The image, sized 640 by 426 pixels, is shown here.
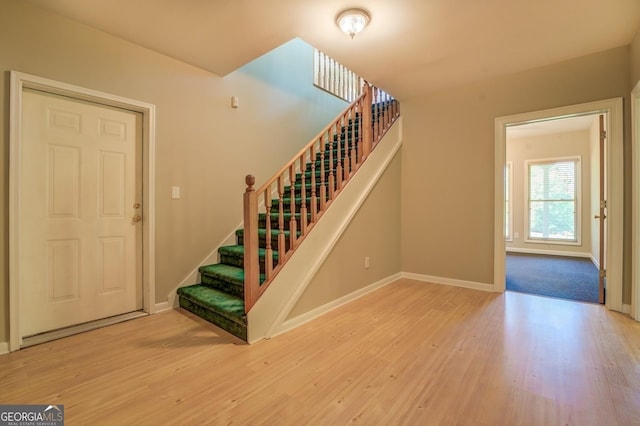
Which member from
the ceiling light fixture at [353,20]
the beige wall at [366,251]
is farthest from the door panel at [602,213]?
the ceiling light fixture at [353,20]

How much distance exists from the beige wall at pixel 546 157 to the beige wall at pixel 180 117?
5277 millimetres

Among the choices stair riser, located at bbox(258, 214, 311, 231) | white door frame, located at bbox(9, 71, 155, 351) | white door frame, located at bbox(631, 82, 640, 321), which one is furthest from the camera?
stair riser, located at bbox(258, 214, 311, 231)

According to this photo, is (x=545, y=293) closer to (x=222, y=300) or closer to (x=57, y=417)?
(x=222, y=300)

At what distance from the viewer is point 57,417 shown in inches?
55.6

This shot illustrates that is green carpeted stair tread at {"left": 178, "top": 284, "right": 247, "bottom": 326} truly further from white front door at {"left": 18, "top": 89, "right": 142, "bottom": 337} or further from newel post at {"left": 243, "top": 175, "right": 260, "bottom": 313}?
white front door at {"left": 18, "top": 89, "right": 142, "bottom": 337}

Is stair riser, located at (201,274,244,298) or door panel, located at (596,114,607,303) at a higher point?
door panel, located at (596,114,607,303)

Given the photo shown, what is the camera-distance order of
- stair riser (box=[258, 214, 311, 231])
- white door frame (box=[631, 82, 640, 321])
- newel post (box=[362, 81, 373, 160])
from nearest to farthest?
white door frame (box=[631, 82, 640, 321]), stair riser (box=[258, 214, 311, 231]), newel post (box=[362, 81, 373, 160])

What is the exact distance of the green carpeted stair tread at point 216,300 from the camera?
89.2 inches

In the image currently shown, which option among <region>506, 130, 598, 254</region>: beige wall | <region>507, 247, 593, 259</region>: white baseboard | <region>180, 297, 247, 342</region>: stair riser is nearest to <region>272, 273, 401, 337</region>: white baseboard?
<region>180, 297, 247, 342</region>: stair riser

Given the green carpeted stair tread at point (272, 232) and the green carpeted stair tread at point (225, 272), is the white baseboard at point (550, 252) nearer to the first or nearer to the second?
the green carpeted stair tread at point (272, 232)

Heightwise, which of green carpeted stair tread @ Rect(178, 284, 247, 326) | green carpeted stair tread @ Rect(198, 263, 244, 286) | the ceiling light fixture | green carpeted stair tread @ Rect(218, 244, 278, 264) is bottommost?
green carpeted stair tread @ Rect(178, 284, 247, 326)

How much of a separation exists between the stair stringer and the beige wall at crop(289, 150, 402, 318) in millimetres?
88

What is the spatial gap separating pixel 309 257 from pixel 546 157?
6.29 m

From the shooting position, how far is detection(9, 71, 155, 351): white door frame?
199cm
